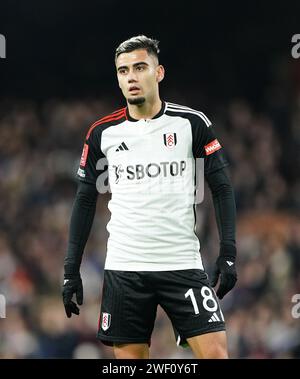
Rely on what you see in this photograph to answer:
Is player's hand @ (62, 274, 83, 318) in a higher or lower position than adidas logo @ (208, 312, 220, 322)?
higher

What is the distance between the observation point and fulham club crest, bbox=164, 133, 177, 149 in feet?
16.2

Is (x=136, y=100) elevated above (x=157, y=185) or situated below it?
above

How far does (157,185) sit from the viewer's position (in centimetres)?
489

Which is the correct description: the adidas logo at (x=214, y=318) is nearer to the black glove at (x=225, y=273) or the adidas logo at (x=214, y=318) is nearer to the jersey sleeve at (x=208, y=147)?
the black glove at (x=225, y=273)

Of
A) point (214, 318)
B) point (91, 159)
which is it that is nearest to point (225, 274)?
point (214, 318)

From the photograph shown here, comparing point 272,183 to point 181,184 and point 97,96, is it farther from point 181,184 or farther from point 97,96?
point 181,184

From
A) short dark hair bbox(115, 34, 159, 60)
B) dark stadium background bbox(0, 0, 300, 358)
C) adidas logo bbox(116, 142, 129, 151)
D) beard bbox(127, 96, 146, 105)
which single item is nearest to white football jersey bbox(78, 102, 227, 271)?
adidas logo bbox(116, 142, 129, 151)

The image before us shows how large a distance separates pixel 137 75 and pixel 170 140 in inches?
15.7

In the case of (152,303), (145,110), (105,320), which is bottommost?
(105,320)

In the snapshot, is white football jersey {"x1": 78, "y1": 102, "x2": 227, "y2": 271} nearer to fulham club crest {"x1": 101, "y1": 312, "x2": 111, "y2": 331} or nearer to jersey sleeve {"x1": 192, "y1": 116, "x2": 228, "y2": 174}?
jersey sleeve {"x1": 192, "y1": 116, "x2": 228, "y2": 174}

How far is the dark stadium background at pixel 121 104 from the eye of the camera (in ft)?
29.1

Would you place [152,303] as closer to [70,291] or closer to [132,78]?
[70,291]

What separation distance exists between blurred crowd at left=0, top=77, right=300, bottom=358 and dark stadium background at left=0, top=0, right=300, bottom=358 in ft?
0.05

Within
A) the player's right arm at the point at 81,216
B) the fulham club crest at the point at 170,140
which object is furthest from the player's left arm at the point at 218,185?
the player's right arm at the point at 81,216
